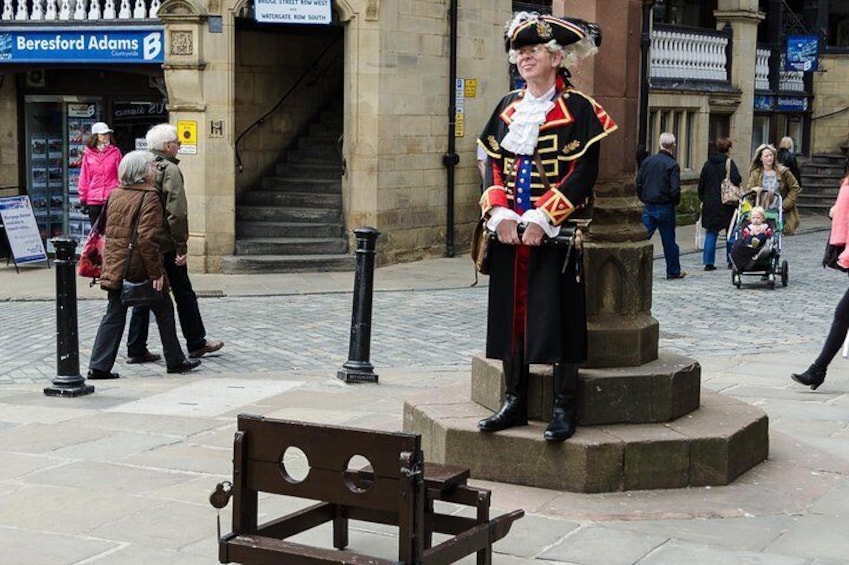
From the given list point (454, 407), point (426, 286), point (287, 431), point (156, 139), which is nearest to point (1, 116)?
point (426, 286)

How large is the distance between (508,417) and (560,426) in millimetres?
297

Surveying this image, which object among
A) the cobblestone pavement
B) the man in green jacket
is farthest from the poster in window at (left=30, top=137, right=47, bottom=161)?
the man in green jacket

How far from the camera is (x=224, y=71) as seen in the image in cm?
1783

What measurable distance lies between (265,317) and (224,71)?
15.2ft

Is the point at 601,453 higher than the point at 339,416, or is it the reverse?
→ the point at 601,453

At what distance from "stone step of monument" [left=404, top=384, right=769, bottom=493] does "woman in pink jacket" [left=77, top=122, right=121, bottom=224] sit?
37.0 feet

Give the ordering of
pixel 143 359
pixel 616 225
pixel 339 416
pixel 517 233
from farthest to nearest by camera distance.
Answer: pixel 143 359
pixel 339 416
pixel 616 225
pixel 517 233

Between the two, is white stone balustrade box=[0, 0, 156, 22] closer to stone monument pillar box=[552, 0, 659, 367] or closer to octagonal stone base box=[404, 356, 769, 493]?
stone monument pillar box=[552, 0, 659, 367]

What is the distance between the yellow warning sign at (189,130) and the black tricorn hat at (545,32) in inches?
452

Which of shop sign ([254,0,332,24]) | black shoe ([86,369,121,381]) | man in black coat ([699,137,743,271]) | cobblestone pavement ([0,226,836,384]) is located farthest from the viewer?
man in black coat ([699,137,743,271])

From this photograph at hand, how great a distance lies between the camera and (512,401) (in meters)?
7.07

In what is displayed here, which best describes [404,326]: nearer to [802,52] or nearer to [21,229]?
[21,229]

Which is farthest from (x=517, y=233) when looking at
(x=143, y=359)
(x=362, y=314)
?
(x=143, y=359)

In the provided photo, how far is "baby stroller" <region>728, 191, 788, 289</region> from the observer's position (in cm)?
1662
